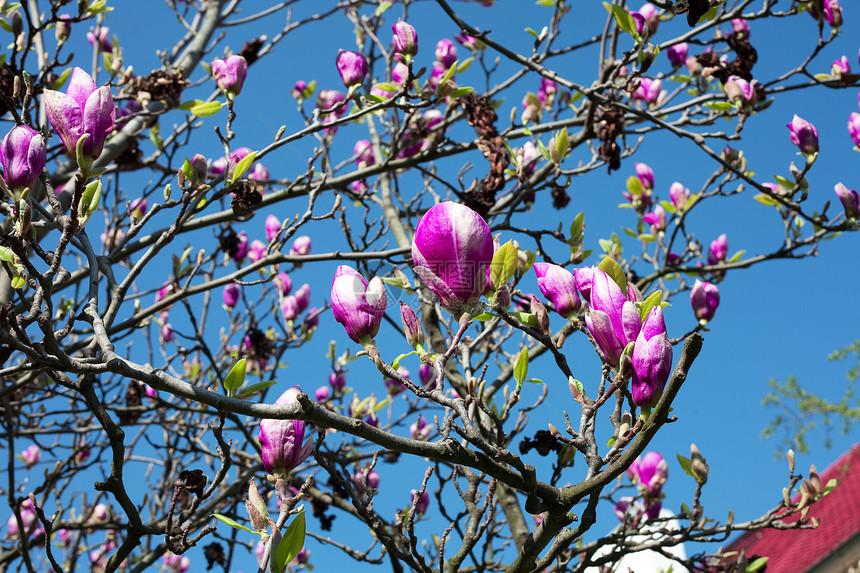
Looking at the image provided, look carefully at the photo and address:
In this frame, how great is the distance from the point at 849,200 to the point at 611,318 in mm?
1781

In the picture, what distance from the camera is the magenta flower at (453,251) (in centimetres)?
94

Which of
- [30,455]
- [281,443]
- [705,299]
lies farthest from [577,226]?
[30,455]

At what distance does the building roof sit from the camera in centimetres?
623

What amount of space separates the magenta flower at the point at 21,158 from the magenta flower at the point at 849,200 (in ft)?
7.81

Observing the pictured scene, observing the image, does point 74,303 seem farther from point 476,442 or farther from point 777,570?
point 777,570

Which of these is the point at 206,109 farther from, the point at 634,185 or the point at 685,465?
the point at 634,185

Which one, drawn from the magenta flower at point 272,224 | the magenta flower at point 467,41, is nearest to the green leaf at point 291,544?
the magenta flower at point 272,224

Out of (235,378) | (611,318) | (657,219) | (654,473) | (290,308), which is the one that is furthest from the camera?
(290,308)

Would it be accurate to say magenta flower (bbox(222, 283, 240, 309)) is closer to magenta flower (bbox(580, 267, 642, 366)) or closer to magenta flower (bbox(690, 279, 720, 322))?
magenta flower (bbox(690, 279, 720, 322))

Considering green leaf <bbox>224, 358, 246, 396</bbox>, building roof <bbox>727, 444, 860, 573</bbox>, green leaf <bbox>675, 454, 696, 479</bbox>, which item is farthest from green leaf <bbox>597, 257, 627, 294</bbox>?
building roof <bbox>727, 444, 860, 573</bbox>

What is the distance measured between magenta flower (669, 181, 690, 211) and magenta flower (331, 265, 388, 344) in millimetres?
2295

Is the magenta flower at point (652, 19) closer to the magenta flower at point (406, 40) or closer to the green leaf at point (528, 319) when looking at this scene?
the magenta flower at point (406, 40)

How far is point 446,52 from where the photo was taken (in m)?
3.00

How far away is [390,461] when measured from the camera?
3424 mm
